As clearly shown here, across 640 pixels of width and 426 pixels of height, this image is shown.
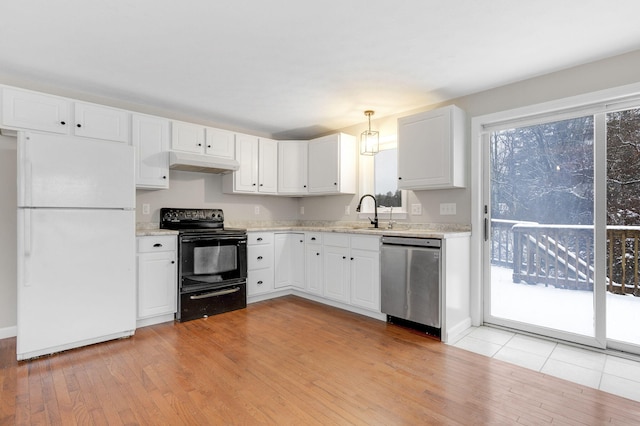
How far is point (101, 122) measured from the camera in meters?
3.22

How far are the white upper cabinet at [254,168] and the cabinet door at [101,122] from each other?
1.30m

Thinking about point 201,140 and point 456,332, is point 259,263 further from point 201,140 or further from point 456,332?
point 456,332

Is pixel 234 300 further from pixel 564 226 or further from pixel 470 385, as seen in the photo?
pixel 564 226

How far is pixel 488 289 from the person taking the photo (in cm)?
336

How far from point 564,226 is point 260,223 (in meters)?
3.62

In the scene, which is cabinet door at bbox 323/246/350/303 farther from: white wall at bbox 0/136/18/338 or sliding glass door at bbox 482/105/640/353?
white wall at bbox 0/136/18/338

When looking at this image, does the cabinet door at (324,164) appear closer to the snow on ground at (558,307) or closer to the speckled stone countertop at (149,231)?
the speckled stone countertop at (149,231)

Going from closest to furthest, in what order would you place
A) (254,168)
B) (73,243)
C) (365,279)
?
(73,243), (365,279), (254,168)

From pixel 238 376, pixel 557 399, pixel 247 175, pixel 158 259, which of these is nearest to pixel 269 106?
pixel 247 175

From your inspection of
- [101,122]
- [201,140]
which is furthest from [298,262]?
[101,122]

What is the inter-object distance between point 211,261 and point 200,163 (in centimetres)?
110

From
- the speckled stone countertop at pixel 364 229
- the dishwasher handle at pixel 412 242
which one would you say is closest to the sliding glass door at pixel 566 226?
the speckled stone countertop at pixel 364 229

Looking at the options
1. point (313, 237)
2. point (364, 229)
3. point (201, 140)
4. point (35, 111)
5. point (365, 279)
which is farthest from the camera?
point (313, 237)

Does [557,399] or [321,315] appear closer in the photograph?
[557,399]
